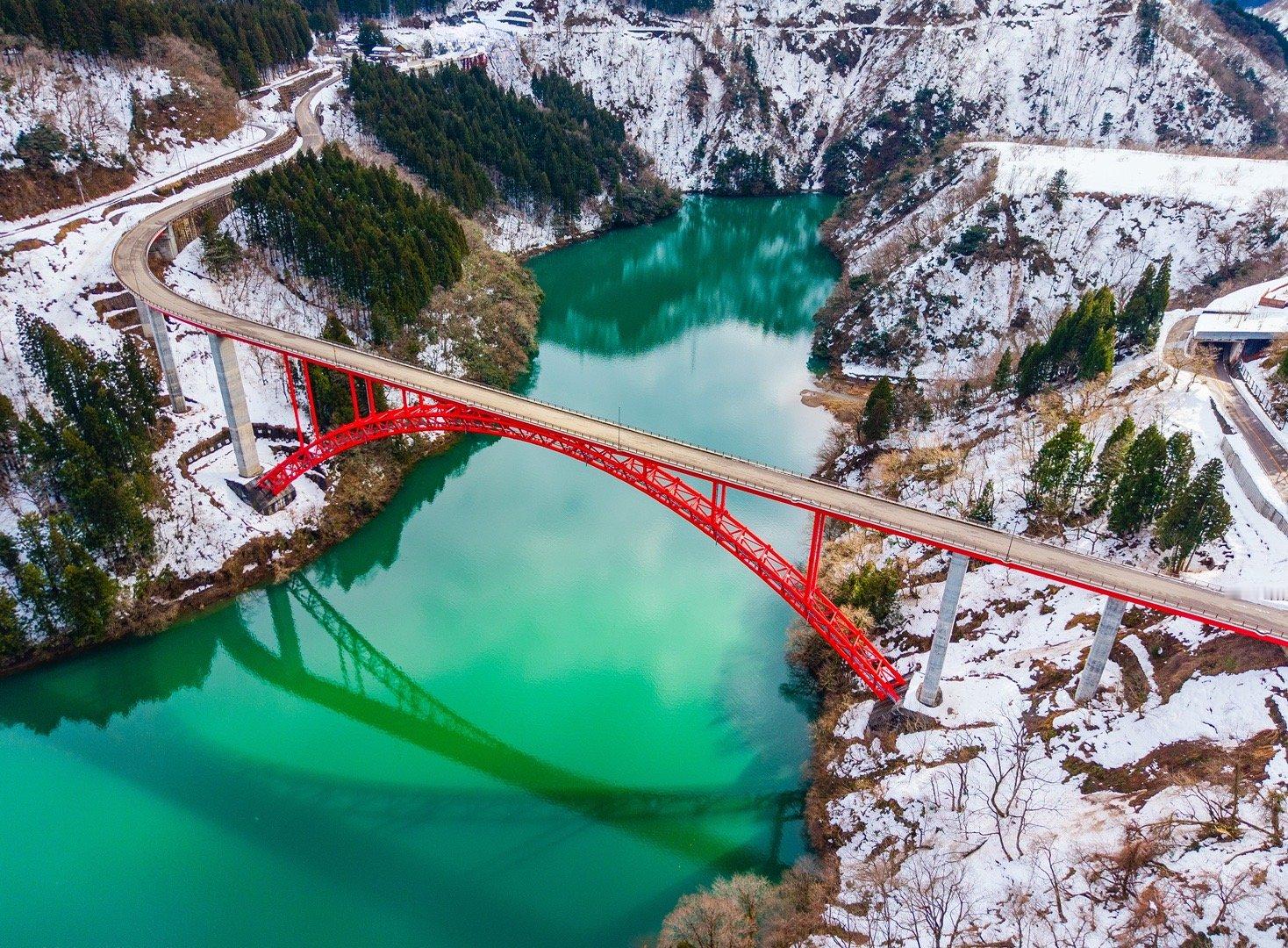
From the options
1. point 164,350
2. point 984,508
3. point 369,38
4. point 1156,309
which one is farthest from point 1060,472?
point 369,38

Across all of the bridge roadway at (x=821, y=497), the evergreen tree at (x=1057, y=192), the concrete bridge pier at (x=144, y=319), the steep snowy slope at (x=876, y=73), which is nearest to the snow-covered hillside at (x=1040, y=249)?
the evergreen tree at (x=1057, y=192)

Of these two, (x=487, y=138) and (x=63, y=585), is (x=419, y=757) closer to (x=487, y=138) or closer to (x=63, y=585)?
(x=63, y=585)

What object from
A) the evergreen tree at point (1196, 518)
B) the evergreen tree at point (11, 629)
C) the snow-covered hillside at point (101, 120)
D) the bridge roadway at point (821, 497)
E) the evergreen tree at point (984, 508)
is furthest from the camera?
the snow-covered hillside at point (101, 120)

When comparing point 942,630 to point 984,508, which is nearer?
point 942,630

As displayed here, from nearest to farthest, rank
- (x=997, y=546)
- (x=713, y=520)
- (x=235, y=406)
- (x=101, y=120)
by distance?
(x=997, y=546), (x=713, y=520), (x=235, y=406), (x=101, y=120)

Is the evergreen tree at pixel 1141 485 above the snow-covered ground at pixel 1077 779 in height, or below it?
above

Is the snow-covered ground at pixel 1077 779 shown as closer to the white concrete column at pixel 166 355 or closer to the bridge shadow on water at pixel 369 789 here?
the bridge shadow on water at pixel 369 789
